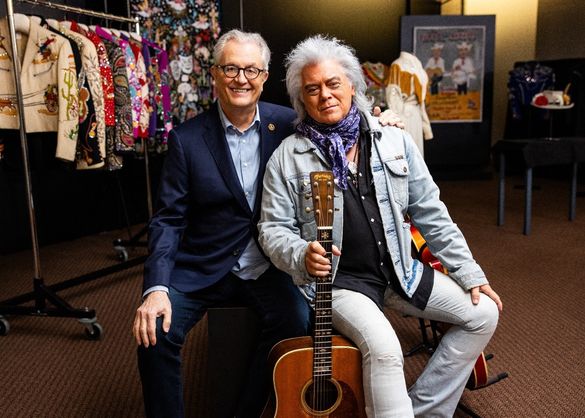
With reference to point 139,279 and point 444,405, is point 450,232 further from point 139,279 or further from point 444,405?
point 139,279

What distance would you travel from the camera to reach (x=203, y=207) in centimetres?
196

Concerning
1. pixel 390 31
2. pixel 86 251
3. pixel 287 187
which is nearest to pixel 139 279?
pixel 86 251

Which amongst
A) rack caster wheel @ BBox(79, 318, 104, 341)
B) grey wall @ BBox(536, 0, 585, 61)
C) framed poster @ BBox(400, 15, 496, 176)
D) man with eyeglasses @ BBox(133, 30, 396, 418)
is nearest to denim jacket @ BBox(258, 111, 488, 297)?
man with eyeglasses @ BBox(133, 30, 396, 418)

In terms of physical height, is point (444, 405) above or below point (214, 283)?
below

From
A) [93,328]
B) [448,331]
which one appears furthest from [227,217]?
[93,328]

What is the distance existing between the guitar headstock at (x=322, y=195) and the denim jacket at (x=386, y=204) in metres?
0.13

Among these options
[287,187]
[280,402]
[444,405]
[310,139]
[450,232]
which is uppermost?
[310,139]

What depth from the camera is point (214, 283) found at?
1.90 metres

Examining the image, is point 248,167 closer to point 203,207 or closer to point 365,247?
point 203,207

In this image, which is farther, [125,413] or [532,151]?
[532,151]

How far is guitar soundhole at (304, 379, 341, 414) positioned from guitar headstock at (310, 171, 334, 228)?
0.44 meters

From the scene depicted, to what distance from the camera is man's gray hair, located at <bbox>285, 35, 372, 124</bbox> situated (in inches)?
72.1

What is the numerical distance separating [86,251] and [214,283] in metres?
2.78

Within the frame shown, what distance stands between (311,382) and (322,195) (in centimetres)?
52
